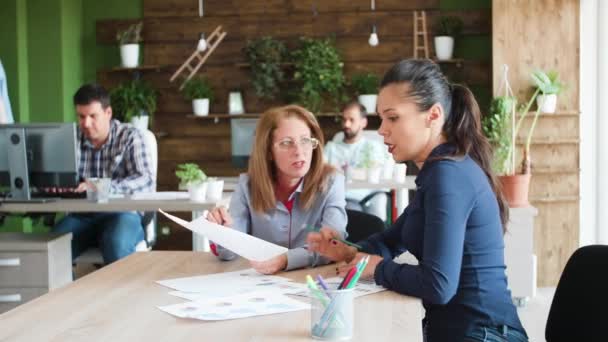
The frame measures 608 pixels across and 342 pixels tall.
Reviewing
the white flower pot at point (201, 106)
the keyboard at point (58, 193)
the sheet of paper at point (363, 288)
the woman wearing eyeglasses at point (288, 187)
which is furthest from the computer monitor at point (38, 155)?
the white flower pot at point (201, 106)

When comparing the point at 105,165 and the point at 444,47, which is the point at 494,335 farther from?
the point at 444,47

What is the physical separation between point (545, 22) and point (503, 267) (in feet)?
14.8

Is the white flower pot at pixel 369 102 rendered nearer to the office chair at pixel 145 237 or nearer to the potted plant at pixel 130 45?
the potted plant at pixel 130 45

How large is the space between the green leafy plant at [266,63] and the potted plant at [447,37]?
1288 millimetres

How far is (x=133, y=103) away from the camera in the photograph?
6.92 metres

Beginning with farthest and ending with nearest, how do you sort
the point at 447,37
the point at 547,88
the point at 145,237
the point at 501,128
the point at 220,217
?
the point at 447,37 < the point at 547,88 < the point at 501,128 < the point at 145,237 < the point at 220,217

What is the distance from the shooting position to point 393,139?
2.00 meters

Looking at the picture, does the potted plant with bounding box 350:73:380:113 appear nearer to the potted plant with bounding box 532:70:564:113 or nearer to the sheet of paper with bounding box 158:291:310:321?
the potted plant with bounding box 532:70:564:113

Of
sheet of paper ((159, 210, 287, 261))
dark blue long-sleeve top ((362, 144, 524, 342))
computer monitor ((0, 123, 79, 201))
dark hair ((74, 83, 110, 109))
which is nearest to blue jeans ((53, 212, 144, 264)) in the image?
computer monitor ((0, 123, 79, 201))

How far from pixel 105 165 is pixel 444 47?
128 inches

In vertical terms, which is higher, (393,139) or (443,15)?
(443,15)

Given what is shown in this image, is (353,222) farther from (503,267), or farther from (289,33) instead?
(289,33)

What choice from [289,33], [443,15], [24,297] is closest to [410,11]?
[443,15]

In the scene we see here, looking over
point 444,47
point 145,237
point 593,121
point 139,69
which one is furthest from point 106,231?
point 593,121
